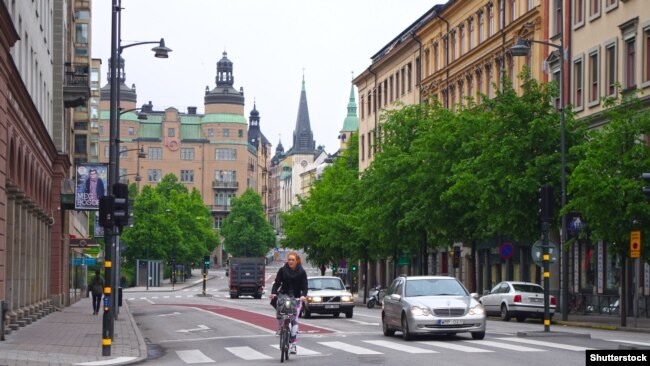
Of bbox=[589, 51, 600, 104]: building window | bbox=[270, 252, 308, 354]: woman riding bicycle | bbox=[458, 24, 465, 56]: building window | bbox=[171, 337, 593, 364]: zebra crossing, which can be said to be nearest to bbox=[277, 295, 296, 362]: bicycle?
bbox=[270, 252, 308, 354]: woman riding bicycle

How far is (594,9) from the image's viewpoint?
171 ft

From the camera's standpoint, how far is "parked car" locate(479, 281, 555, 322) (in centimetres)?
4347

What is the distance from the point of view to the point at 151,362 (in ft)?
75.5

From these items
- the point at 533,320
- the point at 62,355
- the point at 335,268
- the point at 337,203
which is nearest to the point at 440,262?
the point at 337,203

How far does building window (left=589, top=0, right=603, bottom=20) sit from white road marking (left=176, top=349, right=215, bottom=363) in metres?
30.2

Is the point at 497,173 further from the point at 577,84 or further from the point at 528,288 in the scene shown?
the point at 577,84

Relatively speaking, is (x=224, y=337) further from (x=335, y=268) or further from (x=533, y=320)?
(x=335, y=268)

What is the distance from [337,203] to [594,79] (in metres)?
35.9

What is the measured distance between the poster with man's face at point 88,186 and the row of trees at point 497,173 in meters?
12.6

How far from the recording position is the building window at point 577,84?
5330cm

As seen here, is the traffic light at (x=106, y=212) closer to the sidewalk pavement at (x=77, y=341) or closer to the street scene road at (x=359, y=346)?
the sidewalk pavement at (x=77, y=341)

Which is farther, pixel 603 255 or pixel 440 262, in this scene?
pixel 440 262

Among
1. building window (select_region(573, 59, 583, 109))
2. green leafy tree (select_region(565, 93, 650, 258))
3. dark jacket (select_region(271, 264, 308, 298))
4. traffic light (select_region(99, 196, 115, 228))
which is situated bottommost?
dark jacket (select_region(271, 264, 308, 298))

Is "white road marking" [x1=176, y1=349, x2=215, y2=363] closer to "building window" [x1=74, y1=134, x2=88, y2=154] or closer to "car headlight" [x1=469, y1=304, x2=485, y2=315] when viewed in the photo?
"car headlight" [x1=469, y1=304, x2=485, y2=315]
